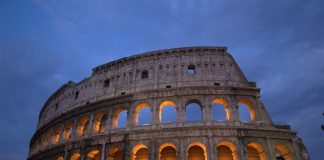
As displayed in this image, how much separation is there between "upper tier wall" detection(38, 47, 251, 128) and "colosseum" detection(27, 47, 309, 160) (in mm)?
87

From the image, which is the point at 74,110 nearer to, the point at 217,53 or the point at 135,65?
the point at 135,65

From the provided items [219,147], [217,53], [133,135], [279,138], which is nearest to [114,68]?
[133,135]

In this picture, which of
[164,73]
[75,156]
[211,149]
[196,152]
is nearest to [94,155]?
[75,156]

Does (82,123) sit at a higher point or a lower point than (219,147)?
higher

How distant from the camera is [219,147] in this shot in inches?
782

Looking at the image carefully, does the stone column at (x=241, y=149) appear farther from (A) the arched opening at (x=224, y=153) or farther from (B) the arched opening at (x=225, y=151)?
(A) the arched opening at (x=224, y=153)

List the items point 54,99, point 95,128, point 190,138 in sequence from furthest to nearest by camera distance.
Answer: point 54,99 < point 95,128 < point 190,138

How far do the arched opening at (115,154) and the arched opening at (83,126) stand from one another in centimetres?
498

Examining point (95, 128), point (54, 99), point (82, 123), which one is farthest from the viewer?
point (54, 99)

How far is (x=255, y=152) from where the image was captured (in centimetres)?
2014

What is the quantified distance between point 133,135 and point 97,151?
4031mm

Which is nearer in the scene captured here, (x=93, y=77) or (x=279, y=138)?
(x=279, y=138)

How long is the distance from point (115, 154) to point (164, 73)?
835cm

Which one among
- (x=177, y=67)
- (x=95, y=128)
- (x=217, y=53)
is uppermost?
(x=217, y=53)
